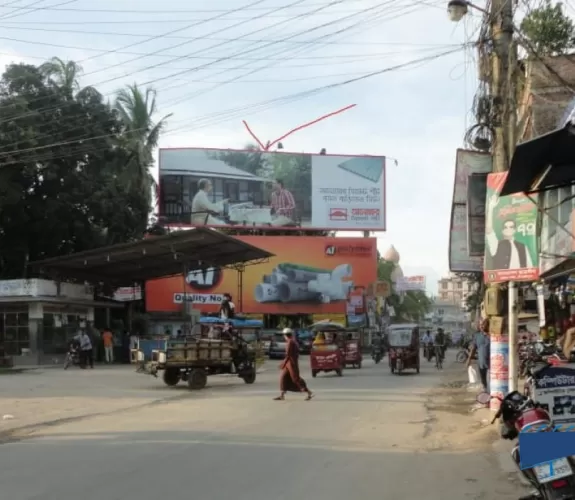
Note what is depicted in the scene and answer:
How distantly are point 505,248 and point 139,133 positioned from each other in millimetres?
42255

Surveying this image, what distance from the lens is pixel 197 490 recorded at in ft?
25.4

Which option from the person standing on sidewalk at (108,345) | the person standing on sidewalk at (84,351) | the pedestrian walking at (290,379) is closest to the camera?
the pedestrian walking at (290,379)

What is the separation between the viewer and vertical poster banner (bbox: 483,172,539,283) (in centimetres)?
1139

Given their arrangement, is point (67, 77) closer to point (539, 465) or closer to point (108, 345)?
point (108, 345)

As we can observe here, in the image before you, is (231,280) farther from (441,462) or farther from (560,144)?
(560,144)

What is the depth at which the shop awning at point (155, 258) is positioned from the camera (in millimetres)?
31734

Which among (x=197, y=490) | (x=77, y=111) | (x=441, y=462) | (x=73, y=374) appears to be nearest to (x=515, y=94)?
(x=441, y=462)

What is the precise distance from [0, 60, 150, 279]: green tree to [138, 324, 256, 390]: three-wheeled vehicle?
1938 cm

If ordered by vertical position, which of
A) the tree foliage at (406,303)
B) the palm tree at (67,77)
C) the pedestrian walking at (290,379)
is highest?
the palm tree at (67,77)

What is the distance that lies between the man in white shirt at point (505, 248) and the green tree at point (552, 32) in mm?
9436

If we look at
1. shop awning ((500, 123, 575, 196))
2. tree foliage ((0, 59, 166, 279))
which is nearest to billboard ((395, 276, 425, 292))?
tree foliage ((0, 59, 166, 279))

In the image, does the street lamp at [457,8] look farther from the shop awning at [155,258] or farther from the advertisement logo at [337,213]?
the advertisement logo at [337,213]

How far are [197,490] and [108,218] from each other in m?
37.4

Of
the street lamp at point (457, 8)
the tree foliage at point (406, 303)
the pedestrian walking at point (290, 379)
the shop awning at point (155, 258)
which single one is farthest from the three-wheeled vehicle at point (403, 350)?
the tree foliage at point (406, 303)
